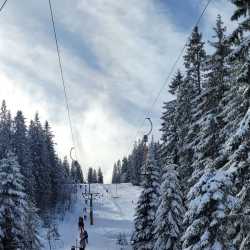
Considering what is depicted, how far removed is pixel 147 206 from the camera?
39.7 m

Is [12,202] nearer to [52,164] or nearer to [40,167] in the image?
[40,167]

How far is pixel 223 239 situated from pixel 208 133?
586 inches

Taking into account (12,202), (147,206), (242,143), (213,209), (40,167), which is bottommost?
(147,206)

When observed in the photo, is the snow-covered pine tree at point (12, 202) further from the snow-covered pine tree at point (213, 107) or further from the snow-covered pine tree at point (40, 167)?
the snow-covered pine tree at point (40, 167)

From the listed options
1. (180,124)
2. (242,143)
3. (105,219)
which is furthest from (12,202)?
(105,219)

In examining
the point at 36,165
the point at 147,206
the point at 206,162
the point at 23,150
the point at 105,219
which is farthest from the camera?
the point at 105,219

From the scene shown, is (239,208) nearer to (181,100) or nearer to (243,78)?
(243,78)

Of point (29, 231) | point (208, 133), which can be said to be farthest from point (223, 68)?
point (29, 231)

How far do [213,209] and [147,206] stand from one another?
2295 centimetres

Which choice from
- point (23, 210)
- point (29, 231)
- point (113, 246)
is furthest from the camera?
point (113, 246)

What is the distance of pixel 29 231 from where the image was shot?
38.8m

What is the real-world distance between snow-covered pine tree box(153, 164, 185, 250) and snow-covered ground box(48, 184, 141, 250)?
38.0m

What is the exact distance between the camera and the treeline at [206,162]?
16.8 meters

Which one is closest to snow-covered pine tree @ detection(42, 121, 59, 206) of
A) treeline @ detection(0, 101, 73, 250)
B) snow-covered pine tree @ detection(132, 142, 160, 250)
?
treeline @ detection(0, 101, 73, 250)
